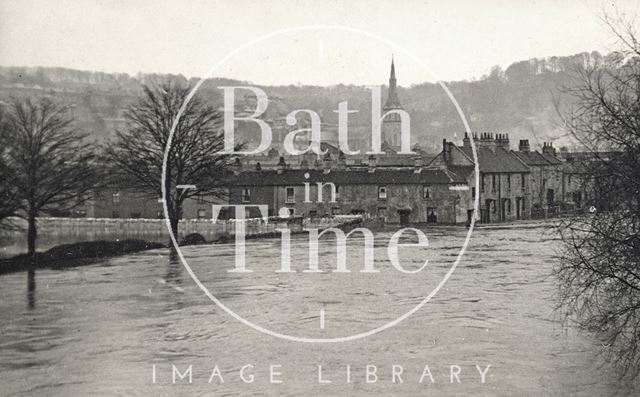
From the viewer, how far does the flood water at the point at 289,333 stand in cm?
1608

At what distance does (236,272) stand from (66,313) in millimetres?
10922

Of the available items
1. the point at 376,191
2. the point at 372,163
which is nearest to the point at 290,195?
the point at 376,191

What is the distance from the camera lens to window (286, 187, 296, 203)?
65.8m

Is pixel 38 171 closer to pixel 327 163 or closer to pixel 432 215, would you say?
pixel 327 163

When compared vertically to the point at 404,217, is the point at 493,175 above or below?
above

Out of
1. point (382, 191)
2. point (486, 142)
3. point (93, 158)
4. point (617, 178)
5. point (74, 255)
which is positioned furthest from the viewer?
point (486, 142)

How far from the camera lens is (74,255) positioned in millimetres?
41719

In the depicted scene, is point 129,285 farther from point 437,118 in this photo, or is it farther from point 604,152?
point 437,118

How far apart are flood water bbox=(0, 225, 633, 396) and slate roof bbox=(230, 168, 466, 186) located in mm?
30942

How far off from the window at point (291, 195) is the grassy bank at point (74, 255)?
18908 millimetres

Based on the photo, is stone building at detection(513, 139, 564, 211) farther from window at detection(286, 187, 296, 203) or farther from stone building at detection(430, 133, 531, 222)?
window at detection(286, 187, 296, 203)

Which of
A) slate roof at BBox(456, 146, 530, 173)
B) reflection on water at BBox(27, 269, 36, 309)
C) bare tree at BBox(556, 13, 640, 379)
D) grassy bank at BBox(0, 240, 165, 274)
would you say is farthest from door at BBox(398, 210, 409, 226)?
bare tree at BBox(556, 13, 640, 379)

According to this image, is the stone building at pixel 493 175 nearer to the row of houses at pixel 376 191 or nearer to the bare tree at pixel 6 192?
the row of houses at pixel 376 191

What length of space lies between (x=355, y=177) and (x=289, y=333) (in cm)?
4615
